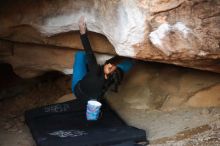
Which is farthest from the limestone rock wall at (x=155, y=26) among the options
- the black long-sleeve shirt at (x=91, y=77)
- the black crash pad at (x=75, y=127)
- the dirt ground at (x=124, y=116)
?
the black crash pad at (x=75, y=127)

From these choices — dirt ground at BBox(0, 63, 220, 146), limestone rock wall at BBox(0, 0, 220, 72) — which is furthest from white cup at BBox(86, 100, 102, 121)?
limestone rock wall at BBox(0, 0, 220, 72)

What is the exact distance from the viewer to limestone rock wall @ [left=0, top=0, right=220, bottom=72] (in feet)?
9.61

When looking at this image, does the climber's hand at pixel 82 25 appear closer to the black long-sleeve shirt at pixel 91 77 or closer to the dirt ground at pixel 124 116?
the black long-sleeve shirt at pixel 91 77

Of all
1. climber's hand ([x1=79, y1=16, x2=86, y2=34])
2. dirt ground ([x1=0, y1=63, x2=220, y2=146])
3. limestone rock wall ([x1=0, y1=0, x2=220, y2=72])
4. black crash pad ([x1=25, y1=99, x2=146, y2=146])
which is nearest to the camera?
limestone rock wall ([x1=0, y1=0, x2=220, y2=72])

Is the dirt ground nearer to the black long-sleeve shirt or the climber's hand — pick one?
the black long-sleeve shirt

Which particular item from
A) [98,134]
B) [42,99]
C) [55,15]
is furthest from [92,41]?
[42,99]

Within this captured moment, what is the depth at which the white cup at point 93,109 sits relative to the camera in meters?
3.59

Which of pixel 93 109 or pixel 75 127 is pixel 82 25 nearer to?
pixel 93 109

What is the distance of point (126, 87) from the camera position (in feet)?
13.4

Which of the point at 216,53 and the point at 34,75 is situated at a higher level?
the point at 216,53

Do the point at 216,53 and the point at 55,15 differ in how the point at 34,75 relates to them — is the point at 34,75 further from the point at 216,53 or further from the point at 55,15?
the point at 216,53

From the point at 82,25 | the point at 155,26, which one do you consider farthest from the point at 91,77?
the point at 155,26

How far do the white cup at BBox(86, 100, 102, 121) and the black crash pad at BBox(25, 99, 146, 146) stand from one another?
100 mm

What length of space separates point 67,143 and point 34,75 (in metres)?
1.30
